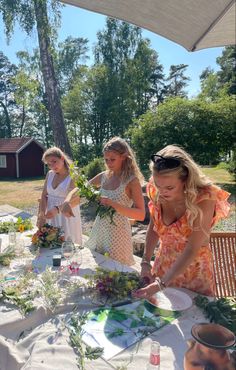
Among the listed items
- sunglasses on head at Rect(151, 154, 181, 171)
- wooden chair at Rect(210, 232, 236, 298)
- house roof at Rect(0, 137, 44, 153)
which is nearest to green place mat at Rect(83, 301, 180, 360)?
sunglasses on head at Rect(151, 154, 181, 171)

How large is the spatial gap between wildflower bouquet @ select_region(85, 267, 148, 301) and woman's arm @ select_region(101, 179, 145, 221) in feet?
2.62

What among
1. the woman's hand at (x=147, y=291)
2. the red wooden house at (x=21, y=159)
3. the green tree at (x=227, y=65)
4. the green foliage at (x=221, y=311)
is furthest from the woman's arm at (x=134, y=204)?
the green tree at (x=227, y=65)

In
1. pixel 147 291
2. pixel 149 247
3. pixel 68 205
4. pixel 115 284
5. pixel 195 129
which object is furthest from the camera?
pixel 195 129

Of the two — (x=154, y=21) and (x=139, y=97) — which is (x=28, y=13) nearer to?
(x=154, y=21)

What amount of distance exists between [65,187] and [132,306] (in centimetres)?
215

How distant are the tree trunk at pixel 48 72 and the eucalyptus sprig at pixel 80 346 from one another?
38.3 ft

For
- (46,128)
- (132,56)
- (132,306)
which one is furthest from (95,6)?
(46,128)

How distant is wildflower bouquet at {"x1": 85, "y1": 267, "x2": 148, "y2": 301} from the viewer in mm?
1688

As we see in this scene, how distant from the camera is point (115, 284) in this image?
67.4 inches

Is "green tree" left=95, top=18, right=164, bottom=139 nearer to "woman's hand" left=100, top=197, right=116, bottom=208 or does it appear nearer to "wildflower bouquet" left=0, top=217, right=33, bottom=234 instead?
"wildflower bouquet" left=0, top=217, right=33, bottom=234

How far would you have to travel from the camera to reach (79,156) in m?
25.7

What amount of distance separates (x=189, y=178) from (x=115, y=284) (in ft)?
2.48

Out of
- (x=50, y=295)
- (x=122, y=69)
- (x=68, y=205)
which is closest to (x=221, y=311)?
(x=50, y=295)

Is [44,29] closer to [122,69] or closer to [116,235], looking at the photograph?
[116,235]
